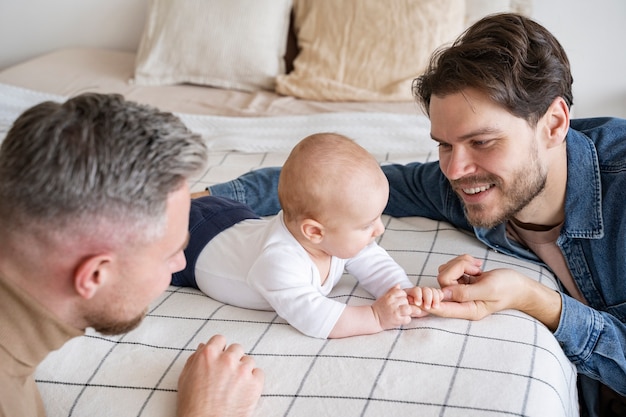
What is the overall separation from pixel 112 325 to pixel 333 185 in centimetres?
48

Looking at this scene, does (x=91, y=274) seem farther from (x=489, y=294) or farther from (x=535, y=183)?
(x=535, y=183)

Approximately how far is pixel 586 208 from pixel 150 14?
7.21ft

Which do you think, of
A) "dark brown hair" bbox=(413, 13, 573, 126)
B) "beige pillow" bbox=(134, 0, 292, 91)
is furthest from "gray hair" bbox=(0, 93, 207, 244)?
"beige pillow" bbox=(134, 0, 292, 91)

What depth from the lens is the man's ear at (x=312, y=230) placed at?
1.36 metres

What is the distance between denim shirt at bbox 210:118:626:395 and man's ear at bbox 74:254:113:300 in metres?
0.91

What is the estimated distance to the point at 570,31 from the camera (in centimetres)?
291

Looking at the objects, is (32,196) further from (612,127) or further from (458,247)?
(612,127)

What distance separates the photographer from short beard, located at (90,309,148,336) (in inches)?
43.1

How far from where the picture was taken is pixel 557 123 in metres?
1.55

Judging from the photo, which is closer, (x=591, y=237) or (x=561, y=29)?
(x=591, y=237)

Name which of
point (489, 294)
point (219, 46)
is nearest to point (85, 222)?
point (489, 294)

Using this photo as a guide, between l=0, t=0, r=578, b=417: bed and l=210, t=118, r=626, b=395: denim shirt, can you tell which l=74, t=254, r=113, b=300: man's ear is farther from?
l=210, t=118, r=626, b=395: denim shirt

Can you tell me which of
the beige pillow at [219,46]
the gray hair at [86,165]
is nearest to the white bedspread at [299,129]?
the beige pillow at [219,46]

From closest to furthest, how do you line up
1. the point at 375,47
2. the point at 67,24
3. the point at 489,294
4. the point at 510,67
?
the point at 489,294
the point at 510,67
the point at 375,47
the point at 67,24
